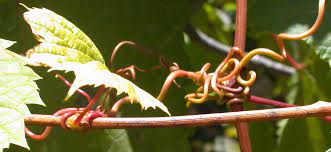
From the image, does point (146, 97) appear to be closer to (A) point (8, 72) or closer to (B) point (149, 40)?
(A) point (8, 72)

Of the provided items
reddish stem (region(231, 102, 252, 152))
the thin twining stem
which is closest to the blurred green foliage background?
the thin twining stem

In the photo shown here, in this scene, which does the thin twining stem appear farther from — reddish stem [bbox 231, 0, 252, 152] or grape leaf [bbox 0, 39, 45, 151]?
grape leaf [bbox 0, 39, 45, 151]

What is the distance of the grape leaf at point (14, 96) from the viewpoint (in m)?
0.71

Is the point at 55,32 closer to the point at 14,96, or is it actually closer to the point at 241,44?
the point at 14,96

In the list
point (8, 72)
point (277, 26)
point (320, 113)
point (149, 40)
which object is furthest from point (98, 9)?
point (320, 113)

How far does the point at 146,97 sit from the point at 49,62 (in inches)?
5.3

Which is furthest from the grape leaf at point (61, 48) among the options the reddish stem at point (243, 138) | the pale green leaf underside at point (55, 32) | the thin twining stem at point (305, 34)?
the thin twining stem at point (305, 34)

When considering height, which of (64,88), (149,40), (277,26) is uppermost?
(277,26)

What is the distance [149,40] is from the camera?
1267 mm

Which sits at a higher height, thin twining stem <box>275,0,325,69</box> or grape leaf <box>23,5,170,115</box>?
thin twining stem <box>275,0,325,69</box>

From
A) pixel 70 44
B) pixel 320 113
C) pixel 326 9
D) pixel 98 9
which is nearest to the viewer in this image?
pixel 320 113

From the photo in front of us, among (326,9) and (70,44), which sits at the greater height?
(326,9)

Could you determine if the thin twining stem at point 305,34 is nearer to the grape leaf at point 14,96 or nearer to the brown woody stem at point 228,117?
the brown woody stem at point 228,117

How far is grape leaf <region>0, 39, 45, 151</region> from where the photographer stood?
71 centimetres
